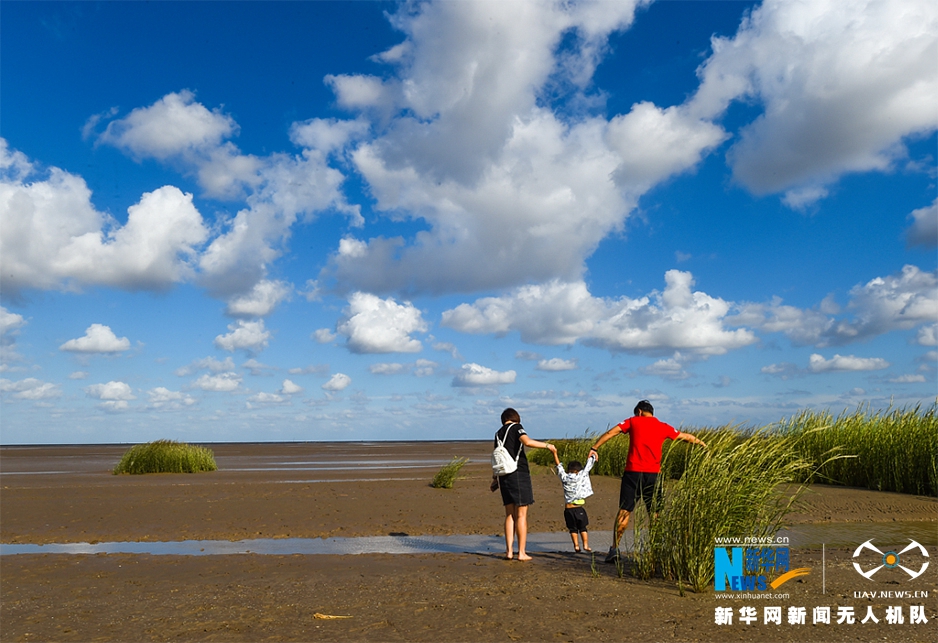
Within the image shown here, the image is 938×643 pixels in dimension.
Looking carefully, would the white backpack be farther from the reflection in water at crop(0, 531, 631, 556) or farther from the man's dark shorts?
the reflection in water at crop(0, 531, 631, 556)

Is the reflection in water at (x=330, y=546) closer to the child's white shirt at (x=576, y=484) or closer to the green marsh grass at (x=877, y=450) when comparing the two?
the child's white shirt at (x=576, y=484)

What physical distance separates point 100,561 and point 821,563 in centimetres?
1019

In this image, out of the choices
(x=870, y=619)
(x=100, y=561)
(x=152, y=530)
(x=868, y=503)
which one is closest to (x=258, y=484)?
(x=152, y=530)

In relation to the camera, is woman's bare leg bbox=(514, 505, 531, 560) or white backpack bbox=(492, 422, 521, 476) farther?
woman's bare leg bbox=(514, 505, 531, 560)

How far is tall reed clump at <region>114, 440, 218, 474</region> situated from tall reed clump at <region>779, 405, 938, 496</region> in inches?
852

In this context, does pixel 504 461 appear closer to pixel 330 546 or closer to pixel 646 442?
pixel 646 442

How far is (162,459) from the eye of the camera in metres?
26.6

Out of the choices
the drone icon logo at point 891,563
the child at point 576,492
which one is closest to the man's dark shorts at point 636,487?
the child at point 576,492

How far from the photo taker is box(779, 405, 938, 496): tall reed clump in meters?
17.8

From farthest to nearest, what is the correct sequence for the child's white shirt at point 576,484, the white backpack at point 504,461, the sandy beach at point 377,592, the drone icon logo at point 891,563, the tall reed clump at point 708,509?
the child's white shirt at point 576,484
the white backpack at point 504,461
the drone icon logo at point 891,563
the tall reed clump at point 708,509
the sandy beach at point 377,592

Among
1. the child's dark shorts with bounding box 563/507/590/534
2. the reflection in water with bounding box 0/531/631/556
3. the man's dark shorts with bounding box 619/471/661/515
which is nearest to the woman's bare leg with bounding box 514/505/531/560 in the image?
the child's dark shorts with bounding box 563/507/590/534

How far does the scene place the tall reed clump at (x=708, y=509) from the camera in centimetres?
733

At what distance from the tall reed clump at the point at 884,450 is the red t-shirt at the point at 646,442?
32.5ft

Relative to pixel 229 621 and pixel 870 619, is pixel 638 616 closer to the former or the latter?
pixel 870 619
